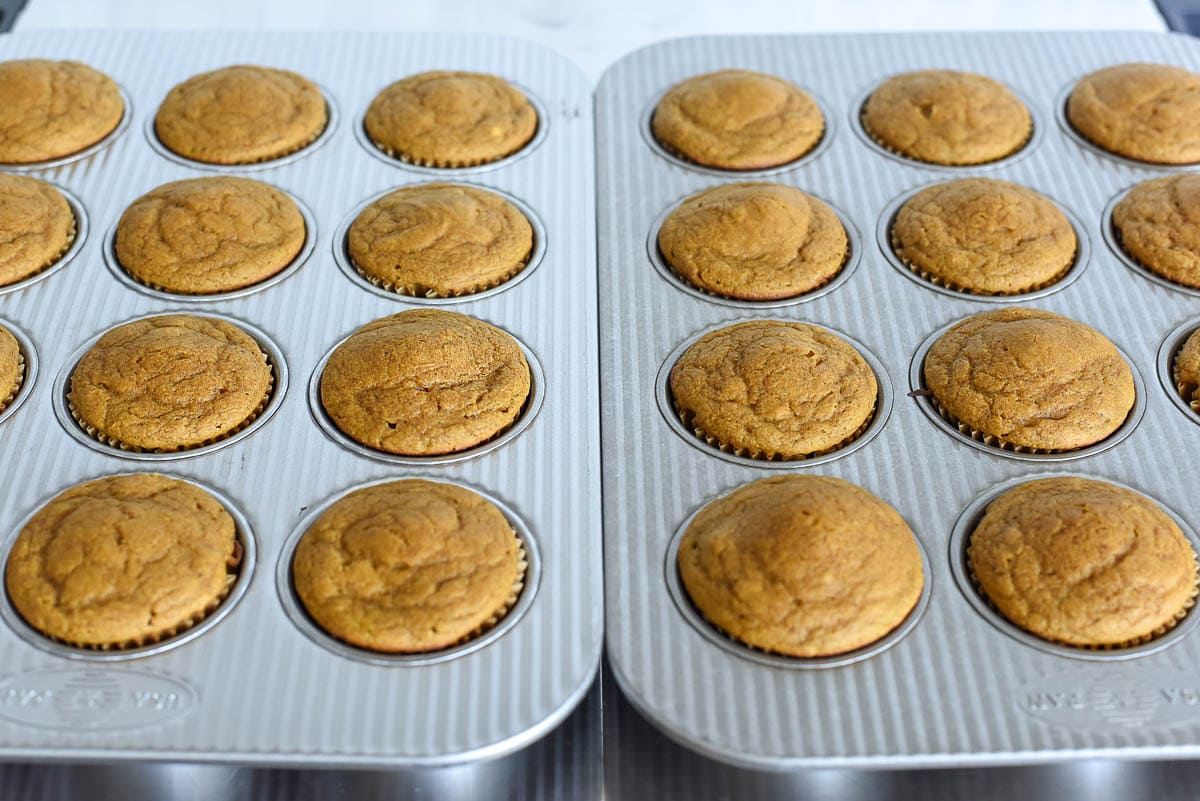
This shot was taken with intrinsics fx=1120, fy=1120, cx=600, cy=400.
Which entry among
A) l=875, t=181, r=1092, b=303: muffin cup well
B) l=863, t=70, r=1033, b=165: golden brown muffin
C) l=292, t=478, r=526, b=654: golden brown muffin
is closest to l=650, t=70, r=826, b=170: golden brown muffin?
l=863, t=70, r=1033, b=165: golden brown muffin

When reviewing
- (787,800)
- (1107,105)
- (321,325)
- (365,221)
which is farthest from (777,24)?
(787,800)

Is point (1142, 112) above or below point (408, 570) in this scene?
above

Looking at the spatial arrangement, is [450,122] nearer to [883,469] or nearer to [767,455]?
[767,455]

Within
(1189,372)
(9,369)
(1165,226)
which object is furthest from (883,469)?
(9,369)

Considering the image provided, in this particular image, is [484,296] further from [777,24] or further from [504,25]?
[777,24]

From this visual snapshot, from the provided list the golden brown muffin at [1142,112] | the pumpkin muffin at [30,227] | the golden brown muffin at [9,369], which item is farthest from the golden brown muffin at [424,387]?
the golden brown muffin at [1142,112]

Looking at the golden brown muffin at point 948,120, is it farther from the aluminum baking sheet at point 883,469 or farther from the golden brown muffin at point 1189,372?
the golden brown muffin at point 1189,372

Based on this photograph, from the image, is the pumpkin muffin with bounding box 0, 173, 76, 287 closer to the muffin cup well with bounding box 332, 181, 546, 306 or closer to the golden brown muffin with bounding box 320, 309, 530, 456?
the muffin cup well with bounding box 332, 181, 546, 306
